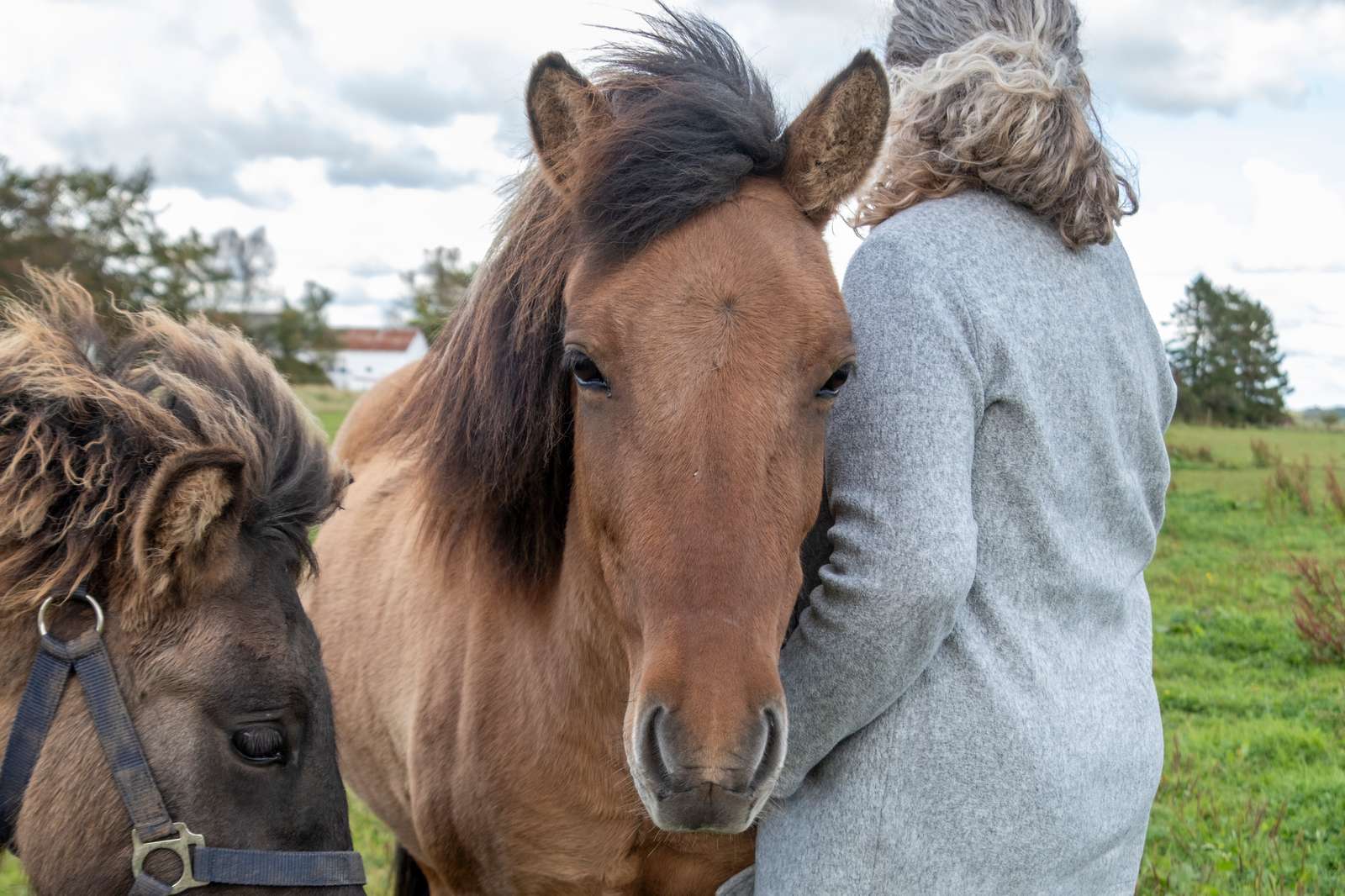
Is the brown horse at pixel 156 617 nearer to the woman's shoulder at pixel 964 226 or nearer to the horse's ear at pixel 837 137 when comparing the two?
the horse's ear at pixel 837 137

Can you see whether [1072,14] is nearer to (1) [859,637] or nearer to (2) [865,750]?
(1) [859,637]

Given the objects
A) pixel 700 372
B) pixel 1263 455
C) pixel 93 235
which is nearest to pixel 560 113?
pixel 700 372

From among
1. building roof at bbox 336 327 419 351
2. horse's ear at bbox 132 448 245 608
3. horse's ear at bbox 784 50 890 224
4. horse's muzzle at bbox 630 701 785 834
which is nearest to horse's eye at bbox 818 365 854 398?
horse's ear at bbox 784 50 890 224

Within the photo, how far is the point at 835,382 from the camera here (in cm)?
222

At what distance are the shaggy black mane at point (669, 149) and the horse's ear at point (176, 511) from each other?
931mm

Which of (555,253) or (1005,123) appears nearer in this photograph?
(1005,123)

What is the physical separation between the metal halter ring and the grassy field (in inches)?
127

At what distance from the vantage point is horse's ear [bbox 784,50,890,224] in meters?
2.35

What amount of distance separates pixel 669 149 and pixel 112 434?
1344 mm

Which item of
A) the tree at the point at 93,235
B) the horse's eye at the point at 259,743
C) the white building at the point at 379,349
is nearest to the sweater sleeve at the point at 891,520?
the horse's eye at the point at 259,743

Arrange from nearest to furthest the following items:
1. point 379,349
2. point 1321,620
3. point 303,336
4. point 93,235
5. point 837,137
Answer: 1. point 837,137
2. point 1321,620
3. point 93,235
4. point 303,336
5. point 379,349

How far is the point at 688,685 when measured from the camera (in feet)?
6.01

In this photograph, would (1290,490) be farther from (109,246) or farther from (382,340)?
(382,340)

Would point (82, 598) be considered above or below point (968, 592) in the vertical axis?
above
